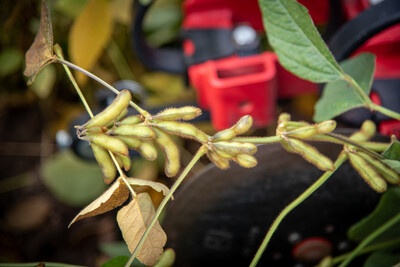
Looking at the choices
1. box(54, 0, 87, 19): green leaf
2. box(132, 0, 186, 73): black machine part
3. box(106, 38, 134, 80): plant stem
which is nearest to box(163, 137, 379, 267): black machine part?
box(132, 0, 186, 73): black machine part

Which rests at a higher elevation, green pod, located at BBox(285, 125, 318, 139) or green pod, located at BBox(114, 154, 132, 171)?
green pod, located at BBox(285, 125, 318, 139)

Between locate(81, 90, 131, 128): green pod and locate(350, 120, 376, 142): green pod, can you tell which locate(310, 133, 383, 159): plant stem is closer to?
locate(350, 120, 376, 142): green pod

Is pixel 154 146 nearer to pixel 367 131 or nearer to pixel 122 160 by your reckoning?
pixel 122 160

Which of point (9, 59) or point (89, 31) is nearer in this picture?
point (89, 31)

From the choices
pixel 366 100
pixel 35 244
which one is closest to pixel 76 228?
pixel 35 244

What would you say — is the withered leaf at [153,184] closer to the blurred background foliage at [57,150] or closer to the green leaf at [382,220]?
the green leaf at [382,220]

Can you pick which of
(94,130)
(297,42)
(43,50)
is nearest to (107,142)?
(94,130)
